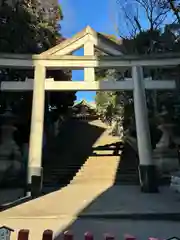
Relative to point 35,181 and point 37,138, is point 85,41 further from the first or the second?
point 35,181

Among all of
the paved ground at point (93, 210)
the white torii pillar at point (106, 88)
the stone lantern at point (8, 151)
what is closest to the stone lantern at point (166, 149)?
the paved ground at point (93, 210)

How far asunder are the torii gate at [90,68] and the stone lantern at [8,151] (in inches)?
107

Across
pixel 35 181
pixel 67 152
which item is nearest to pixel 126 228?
pixel 35 181

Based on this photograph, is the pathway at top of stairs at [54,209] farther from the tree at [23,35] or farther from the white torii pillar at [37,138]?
the tree at [23,35]

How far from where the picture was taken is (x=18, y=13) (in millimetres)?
16312

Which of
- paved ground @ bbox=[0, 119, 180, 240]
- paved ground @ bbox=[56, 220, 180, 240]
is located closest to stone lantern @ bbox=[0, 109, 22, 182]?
paved ground @ bbox=[0, 119, 180, 240]

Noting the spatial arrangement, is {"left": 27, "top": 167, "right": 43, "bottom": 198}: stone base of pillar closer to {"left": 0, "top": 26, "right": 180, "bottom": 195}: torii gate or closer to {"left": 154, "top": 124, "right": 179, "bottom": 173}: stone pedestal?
{"left": 0, "top": 26, "right": 180, "bottom": 195}: torii gate

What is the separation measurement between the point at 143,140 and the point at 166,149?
321 cm

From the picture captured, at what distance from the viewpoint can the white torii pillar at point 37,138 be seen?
12.2 metres

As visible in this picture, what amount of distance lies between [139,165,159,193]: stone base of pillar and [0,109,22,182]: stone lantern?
5468mm

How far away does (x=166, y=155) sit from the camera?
15703mm

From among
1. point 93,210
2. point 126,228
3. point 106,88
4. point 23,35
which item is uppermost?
point 23,35

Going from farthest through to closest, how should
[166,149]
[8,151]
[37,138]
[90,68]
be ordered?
1. [166,149]
2. [8,151]
3. [90,68]
4. [37,138]

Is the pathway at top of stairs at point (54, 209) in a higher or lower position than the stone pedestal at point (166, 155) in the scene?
lower
